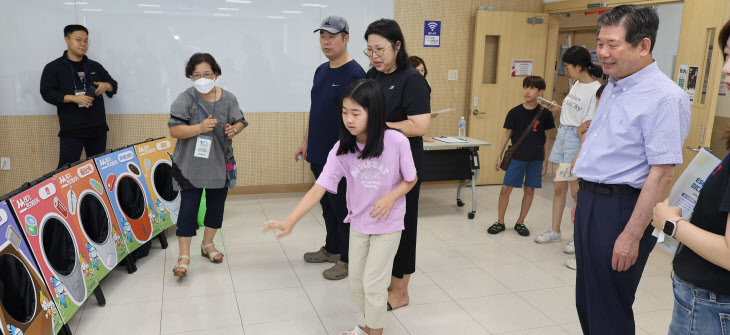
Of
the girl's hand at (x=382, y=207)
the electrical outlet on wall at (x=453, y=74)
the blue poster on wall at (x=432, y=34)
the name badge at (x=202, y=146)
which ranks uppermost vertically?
the blue poster on wall at (x=432, y=34)

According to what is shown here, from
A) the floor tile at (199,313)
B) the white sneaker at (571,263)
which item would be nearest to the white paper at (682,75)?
the white sneaker at (571,263)

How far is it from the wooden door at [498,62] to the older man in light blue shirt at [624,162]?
4185mm

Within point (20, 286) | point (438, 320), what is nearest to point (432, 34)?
point (438, 320)

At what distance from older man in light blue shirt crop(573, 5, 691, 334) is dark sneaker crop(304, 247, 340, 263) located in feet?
6.58

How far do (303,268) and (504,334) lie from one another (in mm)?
1486

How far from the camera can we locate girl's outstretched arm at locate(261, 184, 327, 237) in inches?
82.7

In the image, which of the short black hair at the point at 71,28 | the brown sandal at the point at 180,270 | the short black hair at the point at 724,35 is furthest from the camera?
the short black hair at the point at 71,28

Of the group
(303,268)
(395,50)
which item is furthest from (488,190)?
(395,50)

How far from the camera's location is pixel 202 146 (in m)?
3.30

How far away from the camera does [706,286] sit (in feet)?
4.64

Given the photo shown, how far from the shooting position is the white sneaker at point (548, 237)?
4.30 m

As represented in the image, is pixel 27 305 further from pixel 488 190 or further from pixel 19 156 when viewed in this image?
pixel 488 190

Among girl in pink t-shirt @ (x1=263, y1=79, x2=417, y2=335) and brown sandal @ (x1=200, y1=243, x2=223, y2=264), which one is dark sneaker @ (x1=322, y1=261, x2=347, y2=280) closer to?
brown sandal @ (x1=200, y1=243, x2=223, y2=264)

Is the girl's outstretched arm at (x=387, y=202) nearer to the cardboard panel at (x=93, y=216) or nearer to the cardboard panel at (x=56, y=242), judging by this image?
the cardboard panel at (x=56, y=242)
